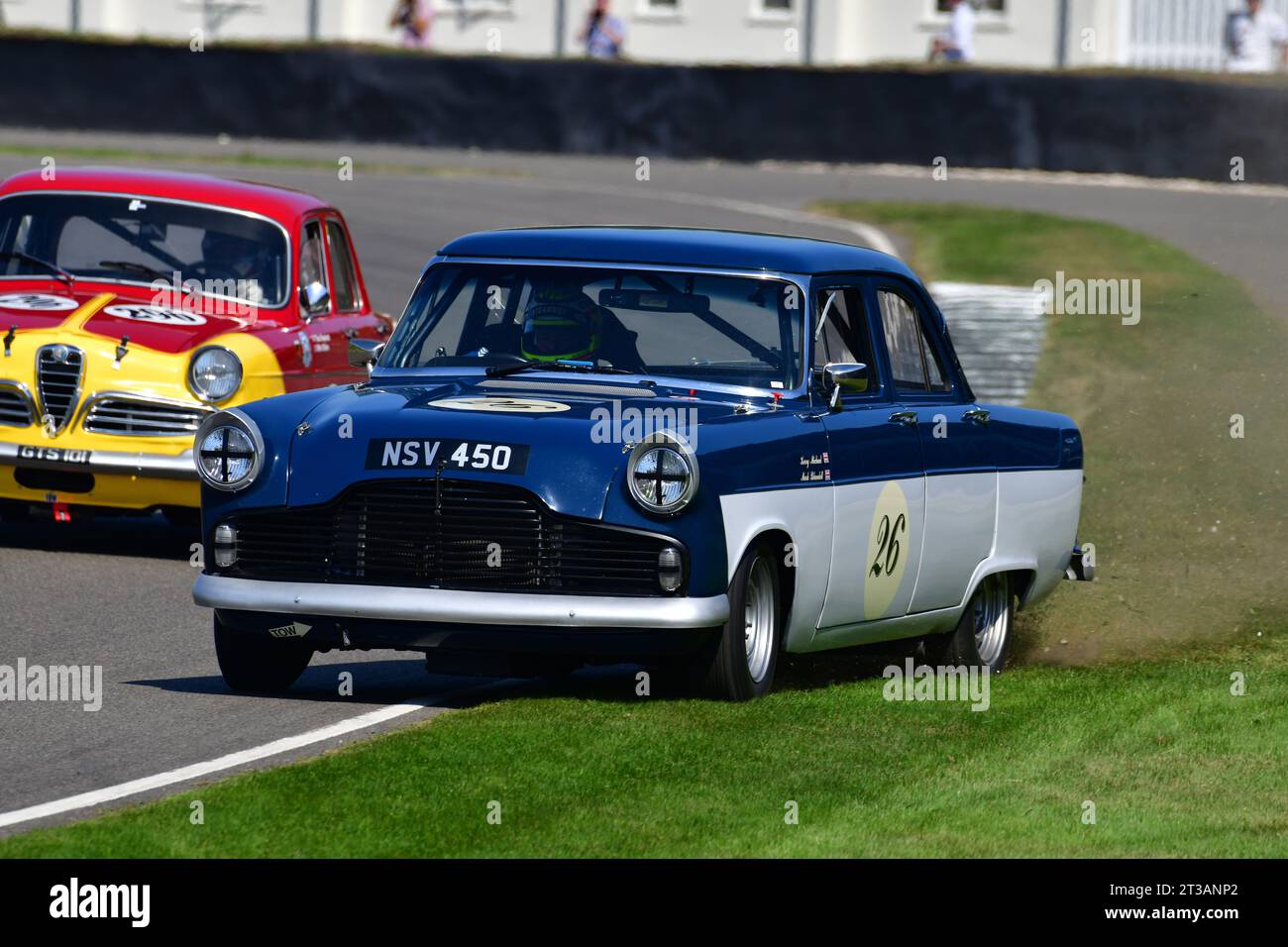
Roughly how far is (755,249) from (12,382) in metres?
4.60

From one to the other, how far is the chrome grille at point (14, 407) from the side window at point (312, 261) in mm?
1787

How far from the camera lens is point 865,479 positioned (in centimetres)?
854

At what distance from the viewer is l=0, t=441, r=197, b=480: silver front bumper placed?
1173 centimetres

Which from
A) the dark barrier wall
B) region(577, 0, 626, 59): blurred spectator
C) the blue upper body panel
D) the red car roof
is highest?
region(577, 0, 626, 59): blurred spectator

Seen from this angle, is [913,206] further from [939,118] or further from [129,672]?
[129,672]

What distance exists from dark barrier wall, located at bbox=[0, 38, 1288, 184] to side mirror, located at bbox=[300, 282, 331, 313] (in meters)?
17.8

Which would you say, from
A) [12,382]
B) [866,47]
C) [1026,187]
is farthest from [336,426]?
[866,47]

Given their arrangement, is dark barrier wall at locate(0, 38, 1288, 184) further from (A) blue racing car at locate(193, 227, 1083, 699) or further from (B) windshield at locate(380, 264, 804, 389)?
(B) windshield at locate(380, 264, 804, 389)

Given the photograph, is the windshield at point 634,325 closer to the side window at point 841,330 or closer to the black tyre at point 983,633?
the side window at point 841,330

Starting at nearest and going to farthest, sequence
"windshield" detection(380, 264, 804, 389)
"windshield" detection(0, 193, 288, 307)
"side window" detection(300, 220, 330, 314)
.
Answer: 1. "windshield" detection(380, 264, 804, 389)
2. "windshield" detection(0, 193, 288, 307)
3. "side window" detection(300, 220, 330, 314)

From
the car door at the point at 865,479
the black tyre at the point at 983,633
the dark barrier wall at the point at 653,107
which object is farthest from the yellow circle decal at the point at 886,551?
the dark barrier wall at the point at 653,107

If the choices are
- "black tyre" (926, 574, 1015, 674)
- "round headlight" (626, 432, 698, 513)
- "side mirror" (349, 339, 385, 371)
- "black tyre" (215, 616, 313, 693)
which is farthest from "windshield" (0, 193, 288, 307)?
"round headlight" (626, 432, 698, 513)

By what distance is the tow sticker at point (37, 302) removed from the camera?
484 inches

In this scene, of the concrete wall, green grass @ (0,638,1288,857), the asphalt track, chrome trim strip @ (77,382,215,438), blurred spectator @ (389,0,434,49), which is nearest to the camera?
green grass @ (0,638,1288,857)
